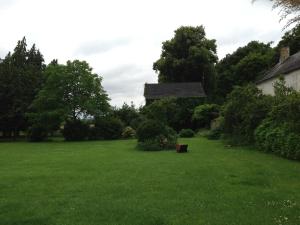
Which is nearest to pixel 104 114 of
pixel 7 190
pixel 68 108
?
pixel 68 108

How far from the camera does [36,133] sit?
4166 centimetres

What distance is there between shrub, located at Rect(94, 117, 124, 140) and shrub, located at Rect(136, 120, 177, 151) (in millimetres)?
14472

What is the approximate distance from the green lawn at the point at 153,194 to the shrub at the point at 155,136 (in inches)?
369

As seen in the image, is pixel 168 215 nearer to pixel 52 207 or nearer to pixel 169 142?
pixel 52 207

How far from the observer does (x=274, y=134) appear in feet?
69.9

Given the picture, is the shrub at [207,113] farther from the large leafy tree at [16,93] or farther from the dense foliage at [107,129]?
the large leafy tree at [16,93]

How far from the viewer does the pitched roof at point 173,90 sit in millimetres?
54656

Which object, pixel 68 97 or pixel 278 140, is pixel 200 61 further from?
pixel 278 140

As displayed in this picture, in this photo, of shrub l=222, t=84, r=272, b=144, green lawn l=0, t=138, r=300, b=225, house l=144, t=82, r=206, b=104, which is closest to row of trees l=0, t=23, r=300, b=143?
house l=144, t=82, r=206, b=104

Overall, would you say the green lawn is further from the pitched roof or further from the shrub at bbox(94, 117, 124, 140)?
the pitched roof

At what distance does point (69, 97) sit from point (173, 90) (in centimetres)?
1842

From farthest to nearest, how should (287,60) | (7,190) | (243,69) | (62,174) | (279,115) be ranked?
(243,69) < (287,60) < (279,115) < (62,174) < (7,190)

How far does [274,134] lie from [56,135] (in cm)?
4023

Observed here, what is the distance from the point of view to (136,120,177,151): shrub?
2596 cm
